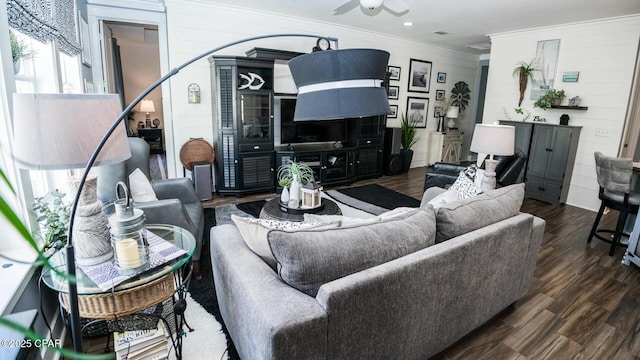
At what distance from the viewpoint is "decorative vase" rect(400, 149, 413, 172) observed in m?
6.66

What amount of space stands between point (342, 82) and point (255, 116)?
13.0 feet

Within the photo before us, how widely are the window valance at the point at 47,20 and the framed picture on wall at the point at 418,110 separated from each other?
5699mm

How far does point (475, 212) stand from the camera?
74.5 inches

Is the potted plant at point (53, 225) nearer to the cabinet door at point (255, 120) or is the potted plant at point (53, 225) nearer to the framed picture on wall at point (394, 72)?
the cabinet door at point (255, 120)

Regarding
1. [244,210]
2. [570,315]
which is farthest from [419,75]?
[570,315]

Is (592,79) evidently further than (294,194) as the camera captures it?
Yes

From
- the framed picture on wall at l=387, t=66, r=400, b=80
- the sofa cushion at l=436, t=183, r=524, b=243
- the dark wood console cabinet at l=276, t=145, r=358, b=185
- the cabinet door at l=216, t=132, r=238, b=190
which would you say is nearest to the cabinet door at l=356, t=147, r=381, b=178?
the dark wood console cabinet at l=276, t=145, r=358, b=185

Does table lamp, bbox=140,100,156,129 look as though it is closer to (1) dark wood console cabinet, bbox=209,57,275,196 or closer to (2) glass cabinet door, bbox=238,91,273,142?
(1) dark wood console cabinet, bbox=209,57,275,196

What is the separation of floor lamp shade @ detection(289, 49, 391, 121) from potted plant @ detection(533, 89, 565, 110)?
529 cm

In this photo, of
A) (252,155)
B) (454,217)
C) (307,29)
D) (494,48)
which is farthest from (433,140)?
(454,217)

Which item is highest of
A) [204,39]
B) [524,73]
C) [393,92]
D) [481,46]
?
[481,46]

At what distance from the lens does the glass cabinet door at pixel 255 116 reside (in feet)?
15.0

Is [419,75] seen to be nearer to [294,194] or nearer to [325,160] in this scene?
[325,160]

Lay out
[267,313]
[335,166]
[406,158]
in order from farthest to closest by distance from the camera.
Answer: [406,158], [335,166], [267,313]
